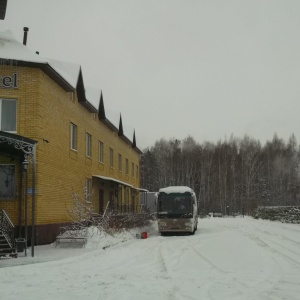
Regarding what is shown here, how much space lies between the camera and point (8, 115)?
1883 centimetres

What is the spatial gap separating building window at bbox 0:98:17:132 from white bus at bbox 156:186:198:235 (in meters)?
10.8

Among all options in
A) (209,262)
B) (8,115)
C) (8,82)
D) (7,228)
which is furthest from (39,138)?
(209,262)

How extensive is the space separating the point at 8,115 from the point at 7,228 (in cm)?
498

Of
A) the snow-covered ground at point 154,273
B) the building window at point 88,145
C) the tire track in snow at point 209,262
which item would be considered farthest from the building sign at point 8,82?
the tire track in snow at point 209,262

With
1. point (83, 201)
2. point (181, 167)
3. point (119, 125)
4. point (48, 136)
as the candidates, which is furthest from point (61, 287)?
point (181, 167)

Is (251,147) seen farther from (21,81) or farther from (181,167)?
(21,81)

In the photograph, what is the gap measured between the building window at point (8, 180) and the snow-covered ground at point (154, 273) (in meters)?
3.19

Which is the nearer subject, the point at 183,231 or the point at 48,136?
the point at 48,136

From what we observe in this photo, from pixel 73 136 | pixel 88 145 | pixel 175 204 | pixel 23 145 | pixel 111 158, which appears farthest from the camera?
pixel 111 158

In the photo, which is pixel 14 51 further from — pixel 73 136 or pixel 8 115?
pixel 73 136

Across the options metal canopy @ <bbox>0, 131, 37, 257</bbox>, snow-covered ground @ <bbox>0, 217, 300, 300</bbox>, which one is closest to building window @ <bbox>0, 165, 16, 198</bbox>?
metal canopy @ <bbox>0, 131, 37, 257</bbox>

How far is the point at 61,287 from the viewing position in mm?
9141

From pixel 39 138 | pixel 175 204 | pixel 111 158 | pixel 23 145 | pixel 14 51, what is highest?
pixel 14 51

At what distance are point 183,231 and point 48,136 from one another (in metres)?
10.2
